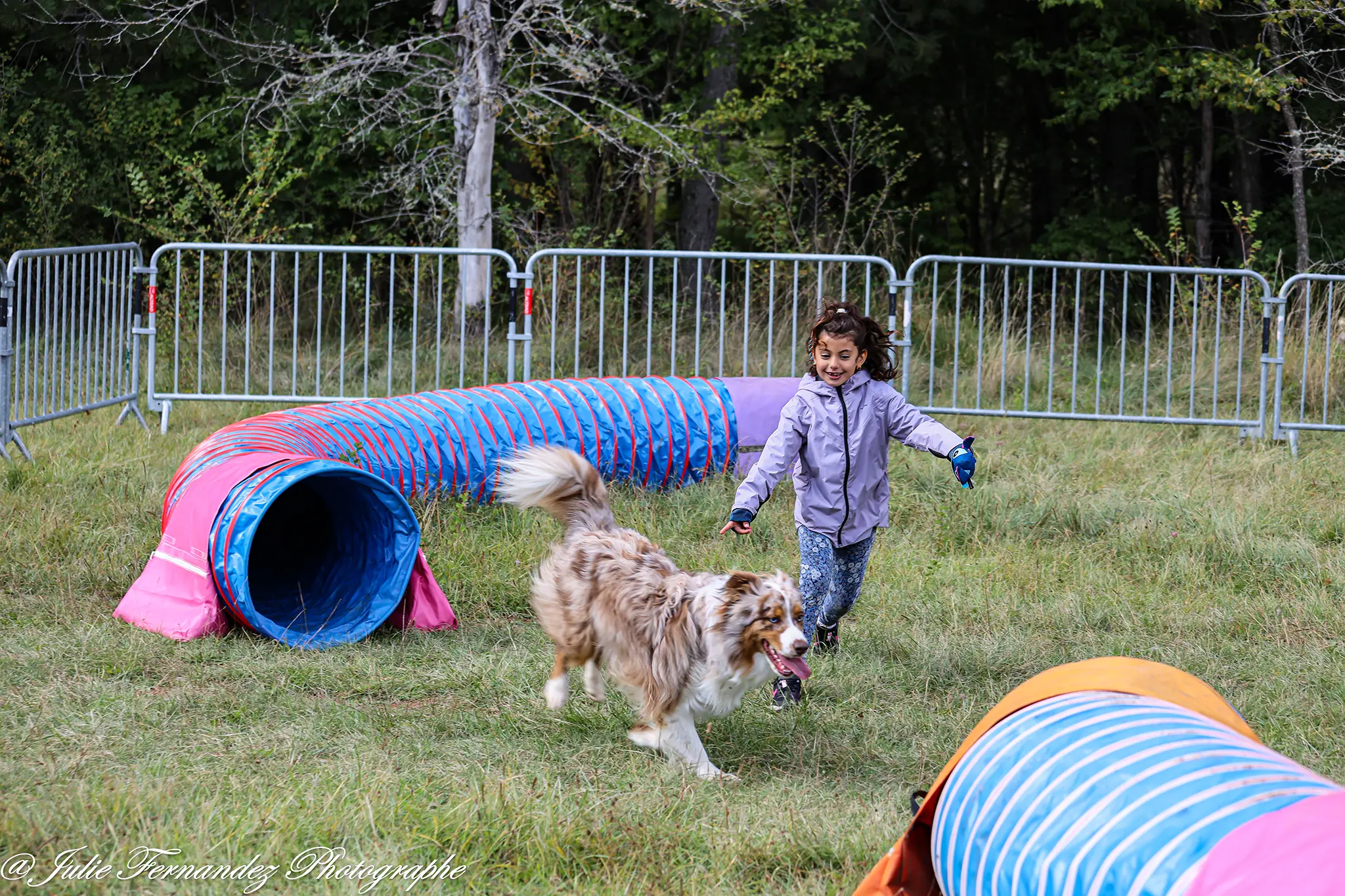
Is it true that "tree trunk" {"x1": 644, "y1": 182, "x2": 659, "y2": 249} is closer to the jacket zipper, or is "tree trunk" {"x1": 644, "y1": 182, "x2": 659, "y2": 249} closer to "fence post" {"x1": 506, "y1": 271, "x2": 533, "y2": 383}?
"fence post" {"x1": 506, "y1": 271, "x2": 533, "y2": 383}

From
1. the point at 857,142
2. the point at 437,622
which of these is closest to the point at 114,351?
the point at 437,622

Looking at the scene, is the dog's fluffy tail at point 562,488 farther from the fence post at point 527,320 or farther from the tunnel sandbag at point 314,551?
the fence post at point 527,320

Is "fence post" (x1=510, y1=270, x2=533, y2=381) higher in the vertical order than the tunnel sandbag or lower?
higher

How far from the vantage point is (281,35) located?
16.4 m

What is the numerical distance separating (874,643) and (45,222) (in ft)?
47.3

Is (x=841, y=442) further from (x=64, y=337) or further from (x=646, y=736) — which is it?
(x=64, y=337)

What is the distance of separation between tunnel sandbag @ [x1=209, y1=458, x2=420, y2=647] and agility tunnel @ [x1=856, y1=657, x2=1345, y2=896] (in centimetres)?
336

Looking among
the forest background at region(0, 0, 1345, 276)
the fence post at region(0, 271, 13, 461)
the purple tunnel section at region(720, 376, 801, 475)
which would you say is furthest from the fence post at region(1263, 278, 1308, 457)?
the fence post at region(0, 271, 13, 461)

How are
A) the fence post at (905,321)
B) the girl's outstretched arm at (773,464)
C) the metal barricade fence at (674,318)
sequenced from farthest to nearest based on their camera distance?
1. the metal barricade fence at (674,318)
2. the fence post at (905,321)
3. the girl's outstretched arm at (773,464)

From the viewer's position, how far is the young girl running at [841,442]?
541cm

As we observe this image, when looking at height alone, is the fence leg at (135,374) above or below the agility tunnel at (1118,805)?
above

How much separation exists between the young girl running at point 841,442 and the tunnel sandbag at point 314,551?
188 centimetres

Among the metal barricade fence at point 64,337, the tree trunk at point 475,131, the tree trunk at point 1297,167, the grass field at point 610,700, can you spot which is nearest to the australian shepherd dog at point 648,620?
the grass field at point 610,700

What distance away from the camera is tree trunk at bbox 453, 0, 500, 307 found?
12477 millimetres
